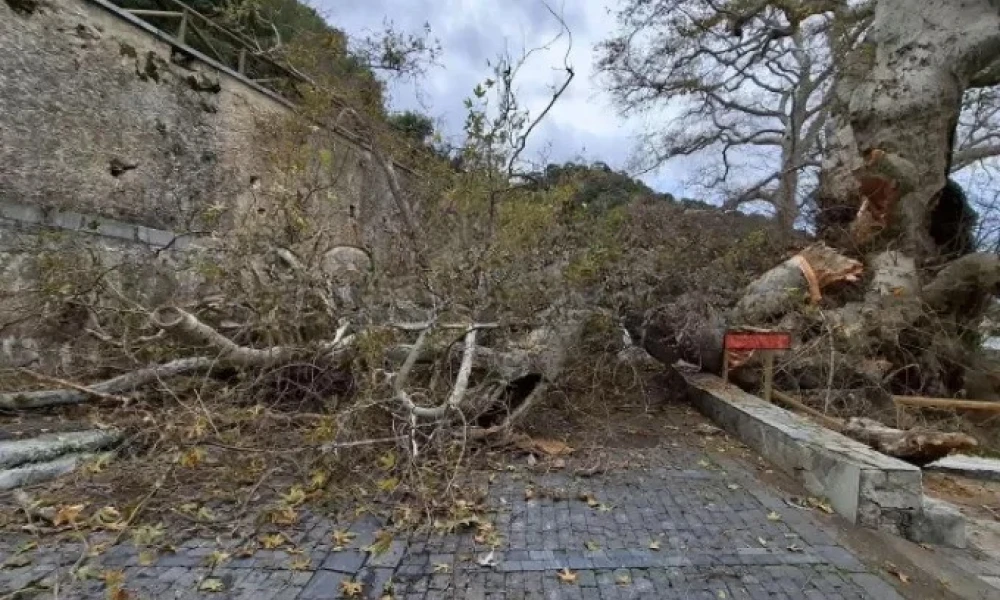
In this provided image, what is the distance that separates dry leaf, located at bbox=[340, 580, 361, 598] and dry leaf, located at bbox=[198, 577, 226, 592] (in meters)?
0.46

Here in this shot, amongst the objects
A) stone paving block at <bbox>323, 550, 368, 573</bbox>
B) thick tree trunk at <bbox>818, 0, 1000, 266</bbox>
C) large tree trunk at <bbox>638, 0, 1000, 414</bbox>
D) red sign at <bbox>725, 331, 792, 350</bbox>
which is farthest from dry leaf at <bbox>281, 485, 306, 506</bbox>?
thick tree trunk at <bbox>818, 0, 1000, 266</bbox>

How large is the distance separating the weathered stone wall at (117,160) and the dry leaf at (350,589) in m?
3.79

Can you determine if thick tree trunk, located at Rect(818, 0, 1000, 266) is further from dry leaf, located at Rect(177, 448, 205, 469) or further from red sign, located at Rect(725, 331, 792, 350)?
dry leaf, located at Rect(177, 448, 205, 469)

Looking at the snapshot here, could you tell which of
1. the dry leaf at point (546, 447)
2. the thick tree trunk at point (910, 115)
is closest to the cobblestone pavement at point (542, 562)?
the dry leaf at point (546, 447)

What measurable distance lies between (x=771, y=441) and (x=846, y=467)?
894 millimetres

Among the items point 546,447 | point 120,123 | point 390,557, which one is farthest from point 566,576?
point 120,123

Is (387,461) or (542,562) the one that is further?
(387,461)

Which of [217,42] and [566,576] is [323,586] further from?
[217,42]

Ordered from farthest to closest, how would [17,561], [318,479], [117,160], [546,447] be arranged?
1. [117,160]
2. [546,447]
3. [318,479]
4. [17,561]

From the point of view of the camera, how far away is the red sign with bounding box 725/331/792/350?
473 centimetres

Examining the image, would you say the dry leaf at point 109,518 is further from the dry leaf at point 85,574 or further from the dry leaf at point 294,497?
the dry leaf at point 294,497

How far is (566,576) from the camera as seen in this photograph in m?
2.40

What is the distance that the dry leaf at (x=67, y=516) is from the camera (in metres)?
2.68

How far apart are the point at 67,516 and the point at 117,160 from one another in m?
4.38
